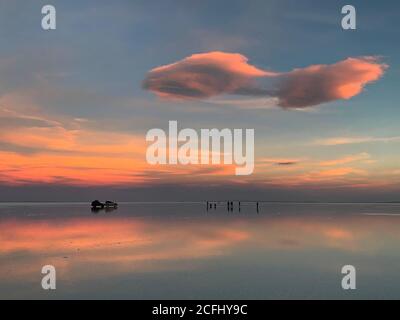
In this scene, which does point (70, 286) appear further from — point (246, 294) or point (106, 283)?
point (246, 294)

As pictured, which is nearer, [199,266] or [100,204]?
[199,266]

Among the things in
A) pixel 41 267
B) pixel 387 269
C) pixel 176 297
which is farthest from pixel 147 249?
pixel 387 269

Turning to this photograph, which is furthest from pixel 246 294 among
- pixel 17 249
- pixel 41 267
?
pixel 17 249

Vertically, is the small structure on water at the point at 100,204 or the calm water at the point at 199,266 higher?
the small structure on water at the point at 100,204

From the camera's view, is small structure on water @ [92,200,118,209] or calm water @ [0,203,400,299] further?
small structure on water @ [92,200,118,209]

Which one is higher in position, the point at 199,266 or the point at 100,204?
the point at 100,204

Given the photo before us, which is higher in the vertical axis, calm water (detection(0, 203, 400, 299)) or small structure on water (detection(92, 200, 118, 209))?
small structure on water (detection(92, 200, 118, 209))

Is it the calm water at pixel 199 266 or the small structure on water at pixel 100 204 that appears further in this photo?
the small structure on water at pixel 100 204
